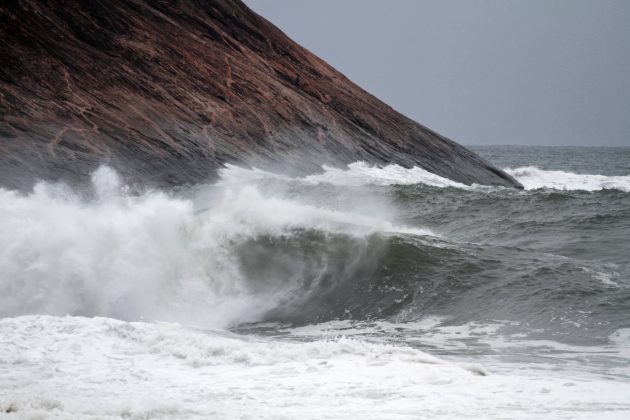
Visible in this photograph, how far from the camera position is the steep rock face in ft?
56.5

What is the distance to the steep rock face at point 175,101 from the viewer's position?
17.2m

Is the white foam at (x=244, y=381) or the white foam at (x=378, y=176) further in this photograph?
A: the white foam at (x=378, y=176)

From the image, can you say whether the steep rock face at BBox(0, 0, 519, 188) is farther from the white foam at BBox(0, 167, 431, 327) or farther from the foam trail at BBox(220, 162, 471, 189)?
the white foam at BBox(0, 167, 431, 327)

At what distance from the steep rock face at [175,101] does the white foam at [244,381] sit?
812 centimetres

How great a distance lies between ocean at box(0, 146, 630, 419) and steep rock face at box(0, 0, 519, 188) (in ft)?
4.22

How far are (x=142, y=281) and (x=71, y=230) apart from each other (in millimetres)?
1368

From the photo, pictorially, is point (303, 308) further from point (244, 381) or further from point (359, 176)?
point (359, 176)

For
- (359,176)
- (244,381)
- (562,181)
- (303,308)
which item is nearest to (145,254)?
(303,308)

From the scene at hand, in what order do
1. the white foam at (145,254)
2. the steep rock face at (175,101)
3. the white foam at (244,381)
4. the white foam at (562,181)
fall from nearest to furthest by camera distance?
the white foam at (244,381) → the white foam at (145,254) → the steep rock face at (175,101) → the white foam at (562,181)

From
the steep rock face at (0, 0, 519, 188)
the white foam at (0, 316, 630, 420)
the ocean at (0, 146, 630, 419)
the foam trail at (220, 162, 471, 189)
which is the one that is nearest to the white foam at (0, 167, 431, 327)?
the ocean at (0, 146, 630, 419)

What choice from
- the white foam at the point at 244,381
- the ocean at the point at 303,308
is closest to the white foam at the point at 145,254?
the ocean at the point at 303,308

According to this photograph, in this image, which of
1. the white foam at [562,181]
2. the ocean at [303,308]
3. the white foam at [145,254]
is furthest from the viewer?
the white foam at [562,181]

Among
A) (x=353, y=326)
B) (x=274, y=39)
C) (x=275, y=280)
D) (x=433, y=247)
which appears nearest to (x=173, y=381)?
(x=353, y=326)

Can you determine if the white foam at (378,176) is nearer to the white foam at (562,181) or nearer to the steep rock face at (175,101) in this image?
the steep rock face at (175,101)
